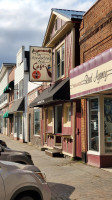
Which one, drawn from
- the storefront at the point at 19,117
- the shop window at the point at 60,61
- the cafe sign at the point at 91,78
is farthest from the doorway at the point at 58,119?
the storefront at the point at 19,117

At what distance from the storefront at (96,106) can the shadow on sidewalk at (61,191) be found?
315cm

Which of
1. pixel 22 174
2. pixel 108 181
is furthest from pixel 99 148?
pixel 22 174

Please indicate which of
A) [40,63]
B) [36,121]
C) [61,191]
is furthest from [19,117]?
[61,191]

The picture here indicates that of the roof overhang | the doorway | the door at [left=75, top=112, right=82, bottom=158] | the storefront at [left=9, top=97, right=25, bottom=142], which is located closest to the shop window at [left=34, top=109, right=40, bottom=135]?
the storefront at [left=9, top=97, right=25, bottom=142]

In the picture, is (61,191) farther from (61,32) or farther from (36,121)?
(36,121)

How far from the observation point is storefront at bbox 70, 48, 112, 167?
34.1 feet

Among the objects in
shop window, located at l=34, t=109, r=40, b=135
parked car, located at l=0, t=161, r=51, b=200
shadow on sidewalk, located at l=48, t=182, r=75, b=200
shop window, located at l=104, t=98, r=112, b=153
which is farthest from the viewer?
shop window, located at l=34, t=109, r=40, b=135

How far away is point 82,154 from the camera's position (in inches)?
519

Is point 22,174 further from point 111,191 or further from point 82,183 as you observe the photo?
point 82,183

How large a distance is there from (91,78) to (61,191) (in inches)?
178

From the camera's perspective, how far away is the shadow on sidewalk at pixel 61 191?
7480mm

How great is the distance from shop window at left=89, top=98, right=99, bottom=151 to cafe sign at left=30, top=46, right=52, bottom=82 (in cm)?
558

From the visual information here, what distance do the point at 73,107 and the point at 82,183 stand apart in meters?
6.18

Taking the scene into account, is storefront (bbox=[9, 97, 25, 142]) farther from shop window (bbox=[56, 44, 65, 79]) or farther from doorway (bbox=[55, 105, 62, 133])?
shop window (bbox=[56, 44, 65, 79])
